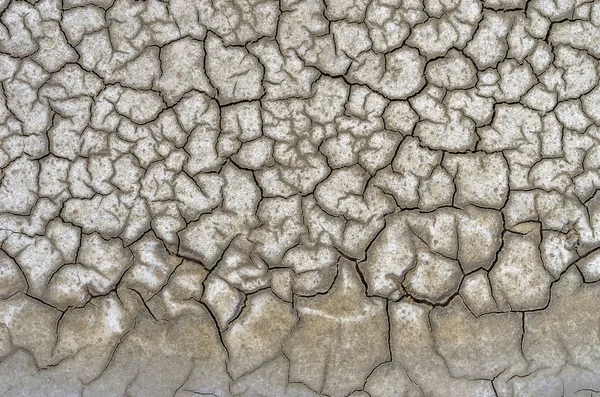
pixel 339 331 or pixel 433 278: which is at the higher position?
pixel 433 278

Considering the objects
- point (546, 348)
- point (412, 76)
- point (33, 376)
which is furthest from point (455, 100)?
point (33, 376)

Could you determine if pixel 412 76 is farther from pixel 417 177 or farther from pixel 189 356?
pixel 189 356

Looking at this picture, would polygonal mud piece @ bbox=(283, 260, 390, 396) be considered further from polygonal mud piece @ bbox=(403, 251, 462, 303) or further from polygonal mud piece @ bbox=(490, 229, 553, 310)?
polygonal mud piece @ bbox=(490, 229, 553, 310)

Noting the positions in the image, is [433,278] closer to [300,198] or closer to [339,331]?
[339,331]

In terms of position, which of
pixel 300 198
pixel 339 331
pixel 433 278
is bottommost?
pixel 339 331

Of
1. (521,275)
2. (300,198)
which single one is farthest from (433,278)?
(300,198)

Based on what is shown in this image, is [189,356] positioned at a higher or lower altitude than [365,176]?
lower

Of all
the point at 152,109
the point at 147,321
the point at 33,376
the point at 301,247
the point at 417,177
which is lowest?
the point at 33,376

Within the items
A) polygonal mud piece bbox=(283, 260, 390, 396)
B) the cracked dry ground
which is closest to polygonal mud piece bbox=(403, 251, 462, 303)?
the cracked dry ground
